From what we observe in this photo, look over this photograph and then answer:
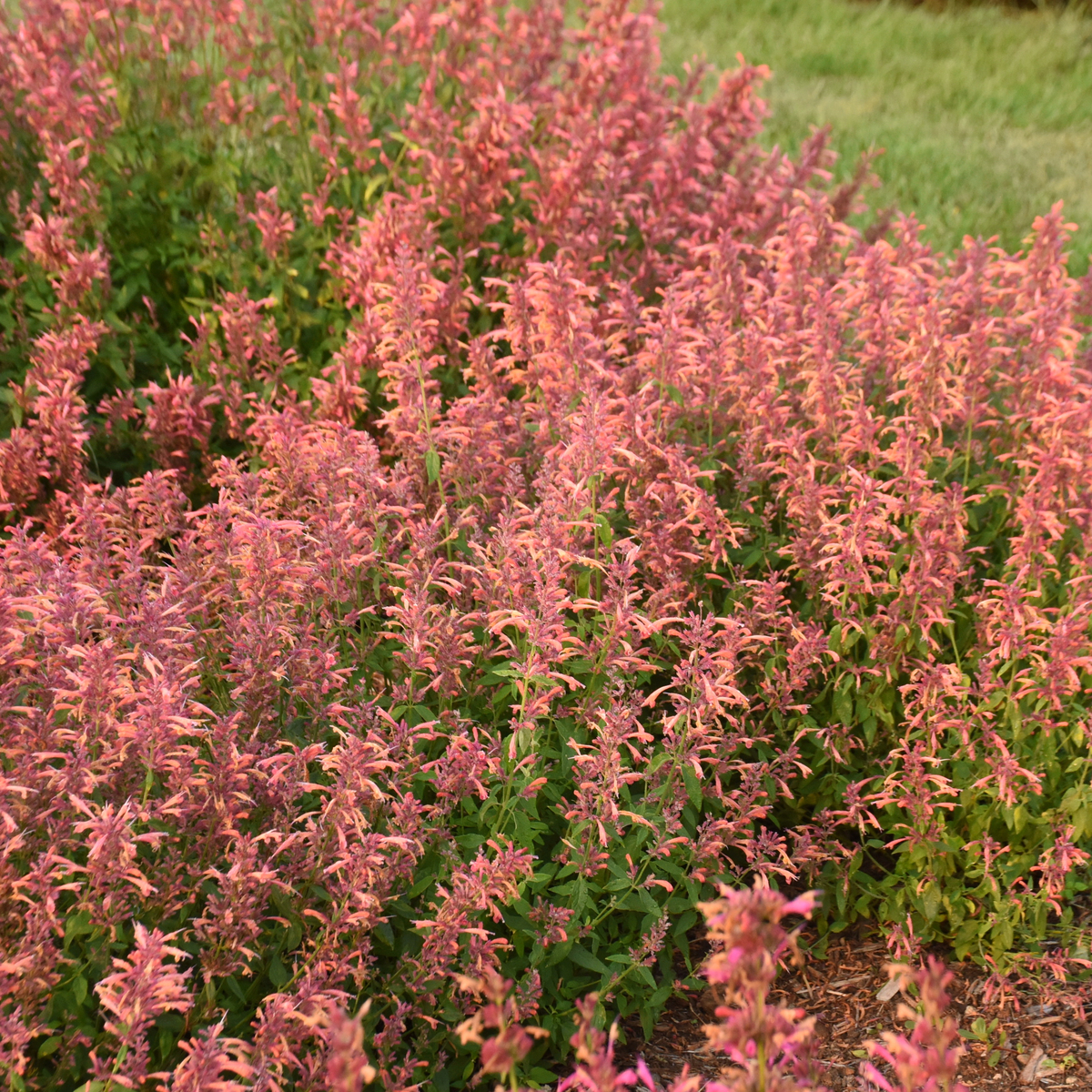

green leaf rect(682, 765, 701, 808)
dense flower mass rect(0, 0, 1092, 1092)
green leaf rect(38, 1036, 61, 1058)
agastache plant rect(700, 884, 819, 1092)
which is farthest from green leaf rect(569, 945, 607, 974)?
agastache plant rect(700, 884, 819, 1092)

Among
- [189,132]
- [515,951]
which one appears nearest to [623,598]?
[515,951]

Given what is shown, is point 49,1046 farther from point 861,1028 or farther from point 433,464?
point 861,1028

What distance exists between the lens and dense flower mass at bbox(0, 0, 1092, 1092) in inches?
88.9

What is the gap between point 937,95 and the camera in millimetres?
9844

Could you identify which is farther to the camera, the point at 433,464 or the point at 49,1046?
the point at 433,464

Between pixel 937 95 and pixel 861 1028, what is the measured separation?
891cm

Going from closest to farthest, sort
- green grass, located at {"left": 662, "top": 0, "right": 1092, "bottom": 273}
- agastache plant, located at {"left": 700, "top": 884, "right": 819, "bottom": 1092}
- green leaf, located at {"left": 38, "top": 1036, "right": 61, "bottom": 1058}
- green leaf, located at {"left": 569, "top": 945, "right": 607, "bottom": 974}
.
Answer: agastache plant, located at {"left": 700, "top": 884, "right": 819, "bottom": 1092}, green leaf, located at {"left": 38, "top": 1036, "right": 61, "bottom": 1058}, green leaf, located at {"left": 569, "top": 945, "right": 607, "bottom": 974}, green grass, located at {"left": 662, "top": 0, "right": 1092, "bottom": 273}

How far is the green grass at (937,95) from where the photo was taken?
7.77 metres

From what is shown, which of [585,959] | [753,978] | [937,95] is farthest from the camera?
[937,95]

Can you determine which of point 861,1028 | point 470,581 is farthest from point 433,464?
point 861,1028

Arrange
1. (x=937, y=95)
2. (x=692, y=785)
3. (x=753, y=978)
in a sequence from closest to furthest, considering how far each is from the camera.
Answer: (x=753, y=978) < (x=692, y=785) < (x=937, y=95)

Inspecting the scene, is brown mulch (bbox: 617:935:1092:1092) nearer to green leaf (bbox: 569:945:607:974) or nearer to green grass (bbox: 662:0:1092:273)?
green leaf (bbox: 569:945:607:974)

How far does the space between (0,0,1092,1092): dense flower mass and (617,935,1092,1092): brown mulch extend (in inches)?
5.3

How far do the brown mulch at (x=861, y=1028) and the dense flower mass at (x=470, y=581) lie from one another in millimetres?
135
